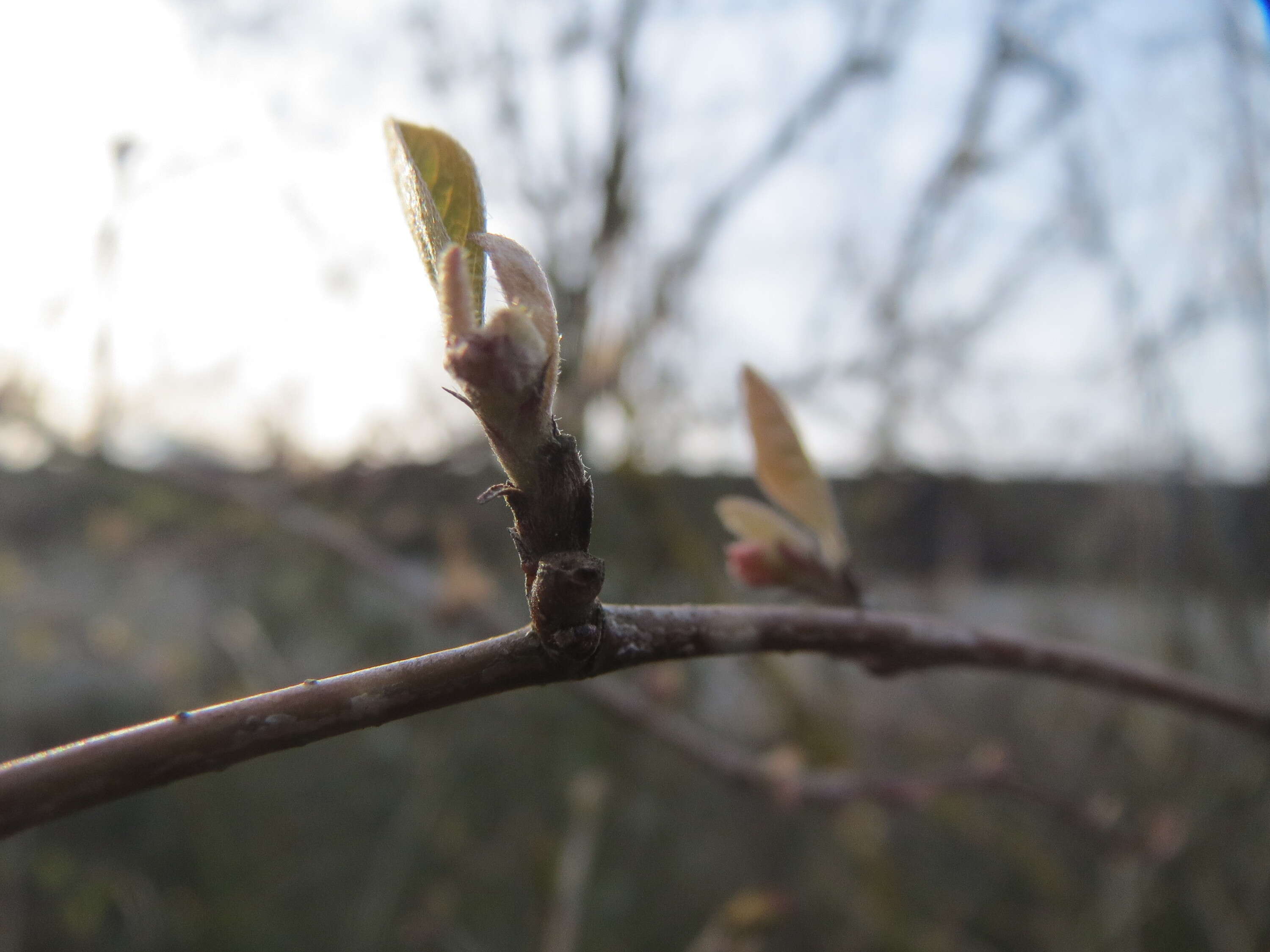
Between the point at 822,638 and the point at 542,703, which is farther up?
the point at 822,638

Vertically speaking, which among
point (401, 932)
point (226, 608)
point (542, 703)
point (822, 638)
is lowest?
point (401, 932)

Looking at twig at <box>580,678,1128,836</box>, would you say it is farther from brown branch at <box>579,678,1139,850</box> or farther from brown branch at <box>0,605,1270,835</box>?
brown branch at <box>0,605,1270,835</box>

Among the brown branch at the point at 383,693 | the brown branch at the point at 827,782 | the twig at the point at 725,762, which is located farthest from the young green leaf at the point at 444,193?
the brown branch at the point at 827,782

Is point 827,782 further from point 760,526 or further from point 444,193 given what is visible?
point 444,193

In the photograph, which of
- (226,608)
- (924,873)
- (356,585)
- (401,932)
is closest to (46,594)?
(226,608)

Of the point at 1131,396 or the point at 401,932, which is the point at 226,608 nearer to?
the point at 401,932

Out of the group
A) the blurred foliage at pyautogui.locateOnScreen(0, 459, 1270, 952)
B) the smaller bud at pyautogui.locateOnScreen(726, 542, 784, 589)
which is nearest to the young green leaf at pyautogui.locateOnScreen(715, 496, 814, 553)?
the smaller bud at pyautogui.locateOnScreen(726, 542, 784, 589)

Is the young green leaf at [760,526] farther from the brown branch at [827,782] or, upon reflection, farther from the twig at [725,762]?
the brown branch at [827,782]
